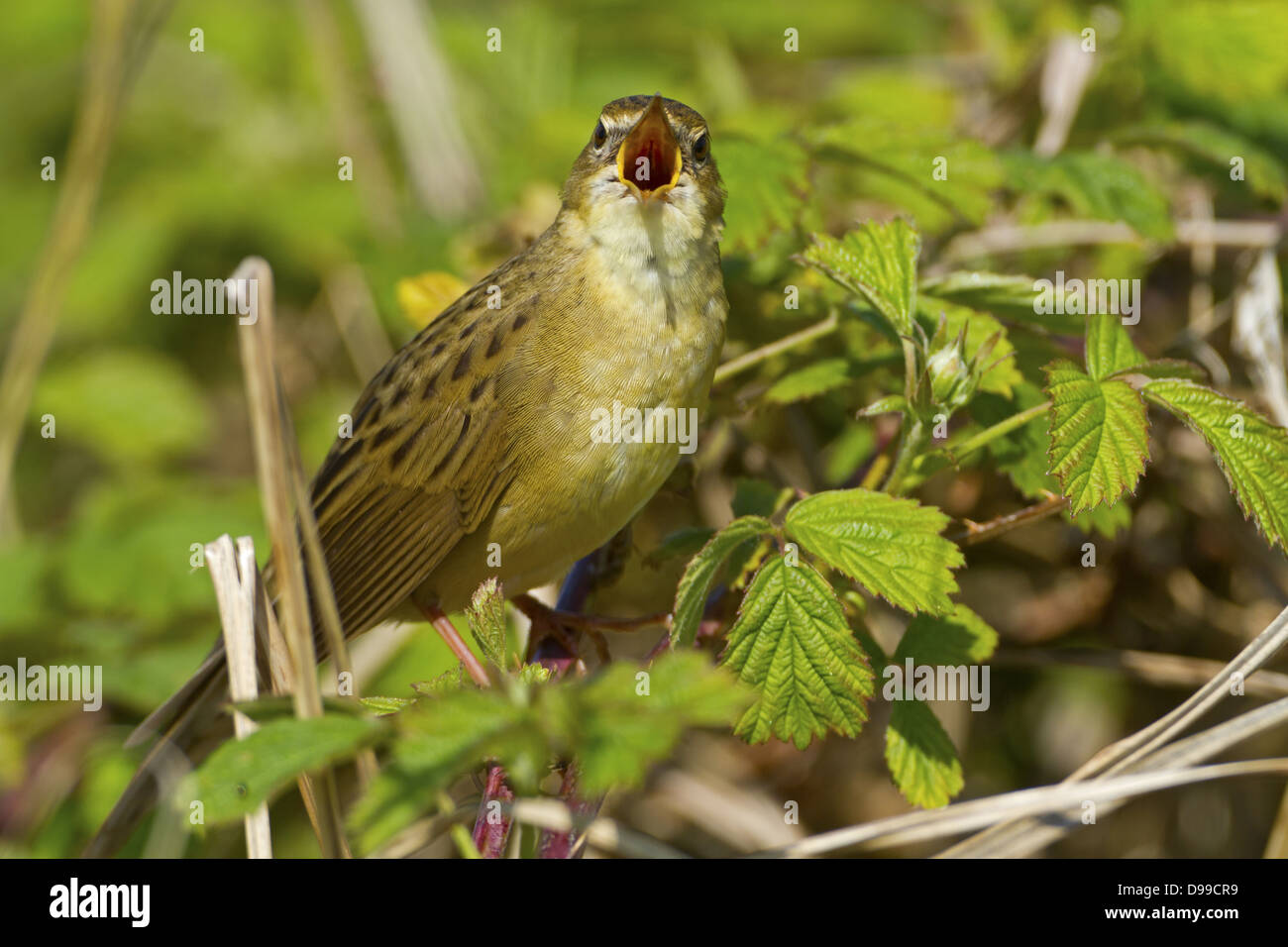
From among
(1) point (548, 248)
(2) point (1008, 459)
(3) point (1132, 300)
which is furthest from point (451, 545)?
(3) point (1132, 300)

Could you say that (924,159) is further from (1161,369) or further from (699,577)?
(699,577)

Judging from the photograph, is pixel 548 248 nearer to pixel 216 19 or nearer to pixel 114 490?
pixel 114 490

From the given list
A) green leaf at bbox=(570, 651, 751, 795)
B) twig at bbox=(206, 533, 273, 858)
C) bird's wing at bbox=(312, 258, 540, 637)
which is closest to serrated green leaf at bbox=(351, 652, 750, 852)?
green leaf at bbox=(570, 651, 751, 795)

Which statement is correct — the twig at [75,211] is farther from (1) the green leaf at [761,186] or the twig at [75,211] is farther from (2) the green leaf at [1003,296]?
(2) the green leaf at [1003,296]

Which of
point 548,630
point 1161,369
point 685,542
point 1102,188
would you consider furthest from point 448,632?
point 1102,188

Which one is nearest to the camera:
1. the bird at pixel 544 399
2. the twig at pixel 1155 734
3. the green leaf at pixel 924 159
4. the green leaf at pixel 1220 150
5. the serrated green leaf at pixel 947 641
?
the twig at pixel 1155 734

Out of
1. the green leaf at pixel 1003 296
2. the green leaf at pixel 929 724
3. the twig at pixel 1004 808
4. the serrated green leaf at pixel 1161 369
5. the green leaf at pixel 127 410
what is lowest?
the twig at pixel 1004 808

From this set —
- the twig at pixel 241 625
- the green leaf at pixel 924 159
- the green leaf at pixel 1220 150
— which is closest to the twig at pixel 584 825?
the twig at pixel 241 625

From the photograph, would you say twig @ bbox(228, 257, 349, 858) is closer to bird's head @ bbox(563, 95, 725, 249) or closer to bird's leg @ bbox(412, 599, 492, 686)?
bird's leg @ bbox(412, 599, 492, 686)
